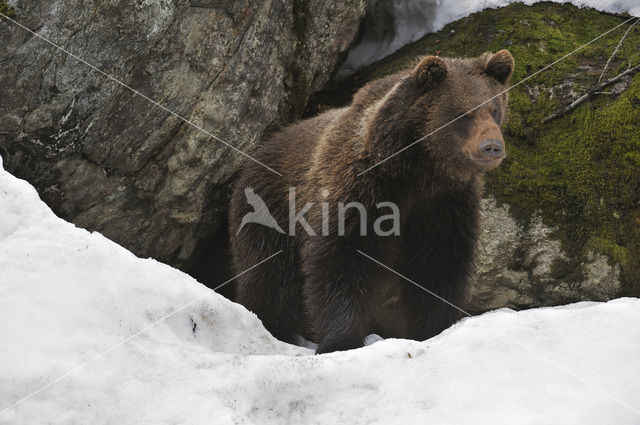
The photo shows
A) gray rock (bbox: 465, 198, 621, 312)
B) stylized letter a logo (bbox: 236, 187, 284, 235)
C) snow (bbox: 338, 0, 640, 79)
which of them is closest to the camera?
stylized letter a logo (bbox: 236, 187, 284, 235)

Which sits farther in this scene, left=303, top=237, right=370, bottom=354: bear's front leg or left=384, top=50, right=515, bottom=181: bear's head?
left=303, top=237, right=370, bottom=354: bear's front leg

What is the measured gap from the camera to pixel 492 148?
158 inches

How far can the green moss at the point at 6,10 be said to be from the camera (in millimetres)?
4538

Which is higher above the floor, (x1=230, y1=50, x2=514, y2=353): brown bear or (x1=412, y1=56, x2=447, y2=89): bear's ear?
(x1=412, y1=56, x2=447, y2=89): bear's ear

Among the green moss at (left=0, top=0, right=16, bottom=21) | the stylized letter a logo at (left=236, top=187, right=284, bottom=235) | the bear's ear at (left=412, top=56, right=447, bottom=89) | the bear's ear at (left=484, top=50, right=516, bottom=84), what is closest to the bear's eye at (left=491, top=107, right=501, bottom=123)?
the bear's ear at (left=484, top=50, right=516, bottom=84)

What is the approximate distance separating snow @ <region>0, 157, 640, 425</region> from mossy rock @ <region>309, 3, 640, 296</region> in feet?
9.22

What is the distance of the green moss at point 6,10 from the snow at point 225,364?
6.09 ft

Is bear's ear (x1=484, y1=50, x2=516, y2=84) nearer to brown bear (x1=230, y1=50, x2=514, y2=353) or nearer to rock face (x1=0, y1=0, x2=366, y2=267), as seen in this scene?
brown bear (x1=230, y1=50, x2=514, y2=353)

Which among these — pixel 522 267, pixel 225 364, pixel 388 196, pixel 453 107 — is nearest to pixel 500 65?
pixel 453 107

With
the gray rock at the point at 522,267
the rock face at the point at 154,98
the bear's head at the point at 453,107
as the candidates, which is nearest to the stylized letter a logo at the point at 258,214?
the rock face at the point at 154,98

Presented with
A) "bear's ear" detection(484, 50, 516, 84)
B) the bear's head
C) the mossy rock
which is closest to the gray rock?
the mossy rock

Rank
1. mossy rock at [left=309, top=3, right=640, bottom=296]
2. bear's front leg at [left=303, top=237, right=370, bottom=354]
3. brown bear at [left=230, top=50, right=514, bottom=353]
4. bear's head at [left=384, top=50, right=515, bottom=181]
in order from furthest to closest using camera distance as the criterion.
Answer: mossy rock at [left=309, top=3, right=640, bottom=296], bear's front leg at [left=303, top=237, right=370, bottom=354], brown bear at [left=230, top=50, right=514, bottom=353], bear's head at [left=384, top=50, right=515, bottom=181]

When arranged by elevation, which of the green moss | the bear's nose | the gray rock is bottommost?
the gray rock

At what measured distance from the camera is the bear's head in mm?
4293
